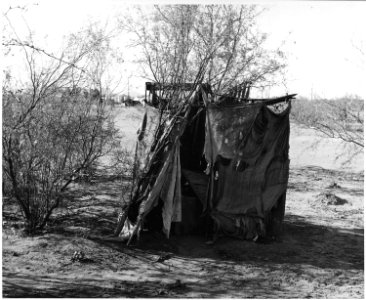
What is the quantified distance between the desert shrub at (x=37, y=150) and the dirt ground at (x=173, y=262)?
50cm

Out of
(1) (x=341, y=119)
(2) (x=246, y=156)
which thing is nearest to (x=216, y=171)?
(2) (x=246, y=156)

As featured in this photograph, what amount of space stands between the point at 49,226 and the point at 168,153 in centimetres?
230

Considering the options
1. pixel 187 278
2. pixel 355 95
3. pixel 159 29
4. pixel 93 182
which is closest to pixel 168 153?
pixel 187 278

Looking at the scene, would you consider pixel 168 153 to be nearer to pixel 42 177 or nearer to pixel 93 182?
pixel 42 177

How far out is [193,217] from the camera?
737cm

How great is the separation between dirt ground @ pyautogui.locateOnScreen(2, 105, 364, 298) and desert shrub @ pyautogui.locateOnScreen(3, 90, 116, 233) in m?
0.50

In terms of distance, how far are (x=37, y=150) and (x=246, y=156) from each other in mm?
3134

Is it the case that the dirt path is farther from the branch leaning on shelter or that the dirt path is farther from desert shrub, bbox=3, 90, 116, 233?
desert shrub, bbox=3, 90, 116, 233

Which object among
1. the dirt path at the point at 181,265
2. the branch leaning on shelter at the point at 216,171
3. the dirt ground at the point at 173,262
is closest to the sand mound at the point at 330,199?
the dirt ground at the point at 173,262

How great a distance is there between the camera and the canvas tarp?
23.0ft

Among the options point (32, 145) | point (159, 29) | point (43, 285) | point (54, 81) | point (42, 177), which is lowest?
point (43, 285)

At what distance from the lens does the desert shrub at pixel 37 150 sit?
21.7ft

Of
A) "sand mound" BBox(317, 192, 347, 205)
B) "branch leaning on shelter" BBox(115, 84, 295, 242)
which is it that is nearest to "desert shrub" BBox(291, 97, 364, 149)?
"sand mound" BBox(317, 192, 347, 205)

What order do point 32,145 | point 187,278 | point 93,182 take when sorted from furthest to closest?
1. point 93,182
2. point 32,145
3. point 187,278
